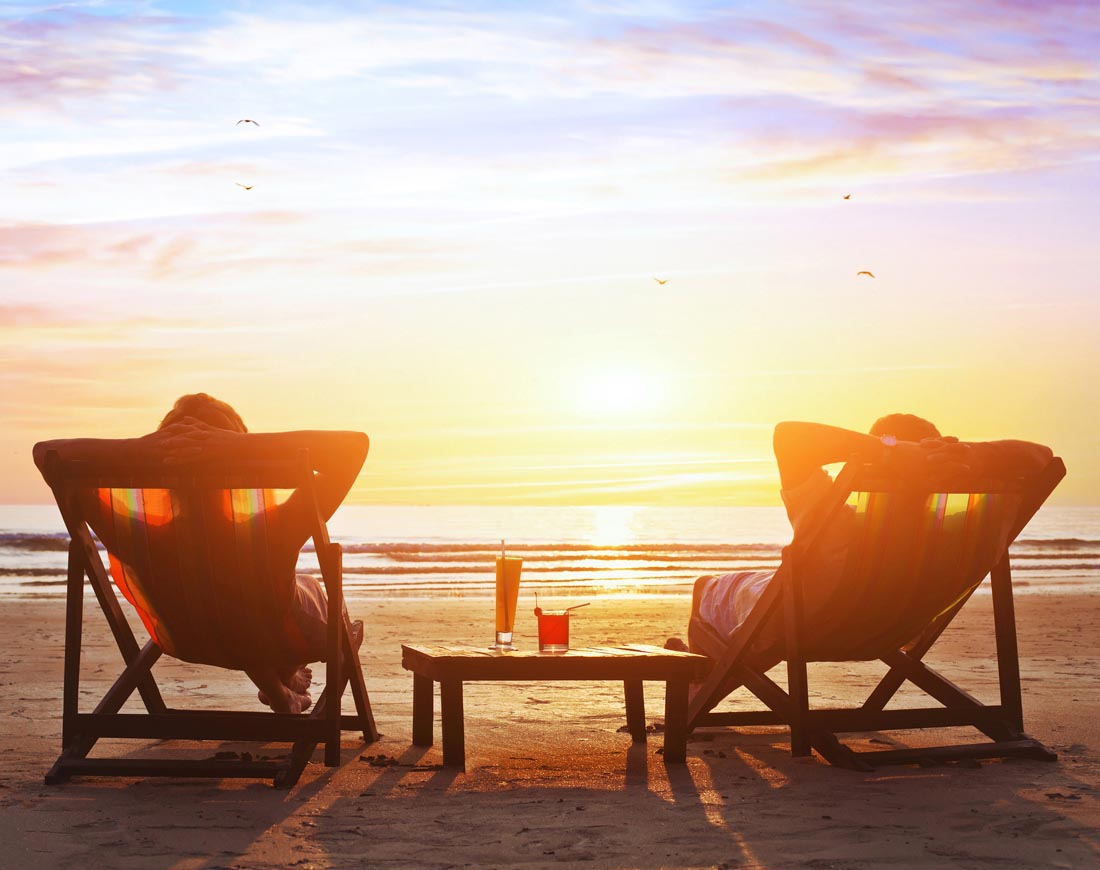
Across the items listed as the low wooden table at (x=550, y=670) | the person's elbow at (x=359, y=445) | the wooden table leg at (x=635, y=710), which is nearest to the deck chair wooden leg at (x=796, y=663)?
the low wooden table at (x=550, y=670)

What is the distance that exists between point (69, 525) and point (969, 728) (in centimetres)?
430

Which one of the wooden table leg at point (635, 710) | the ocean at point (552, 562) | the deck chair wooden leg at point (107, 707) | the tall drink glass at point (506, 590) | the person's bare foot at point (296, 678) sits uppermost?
the tall drink glass at point (506, 590)

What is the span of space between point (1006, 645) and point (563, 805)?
2.28m

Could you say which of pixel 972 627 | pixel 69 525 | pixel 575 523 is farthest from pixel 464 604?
pixel 575 523

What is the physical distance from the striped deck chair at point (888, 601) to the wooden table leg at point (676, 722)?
337 mm

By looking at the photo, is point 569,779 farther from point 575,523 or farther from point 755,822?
point 575,523

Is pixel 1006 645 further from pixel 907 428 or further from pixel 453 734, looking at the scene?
pixel 453 734

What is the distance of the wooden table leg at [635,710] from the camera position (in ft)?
18.6

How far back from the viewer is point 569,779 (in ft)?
16.0

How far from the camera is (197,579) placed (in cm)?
484

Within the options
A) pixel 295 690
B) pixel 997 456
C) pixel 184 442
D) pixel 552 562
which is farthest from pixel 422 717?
pixel 552 562

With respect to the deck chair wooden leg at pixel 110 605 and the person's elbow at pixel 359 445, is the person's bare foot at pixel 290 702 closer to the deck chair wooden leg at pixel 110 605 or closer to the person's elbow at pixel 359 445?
the deck chair wooden leg at pixel 110 605

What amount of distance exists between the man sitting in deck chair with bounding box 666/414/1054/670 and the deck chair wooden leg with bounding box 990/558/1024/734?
0.56 metres

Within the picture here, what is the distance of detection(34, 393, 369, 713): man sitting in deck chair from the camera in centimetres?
464
